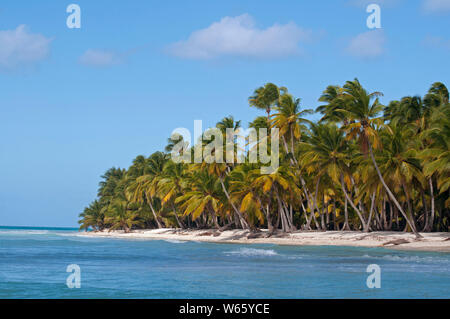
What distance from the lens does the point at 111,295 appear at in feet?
49.8

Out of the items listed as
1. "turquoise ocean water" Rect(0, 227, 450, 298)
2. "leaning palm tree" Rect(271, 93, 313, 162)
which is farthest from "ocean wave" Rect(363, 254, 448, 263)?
"leaning palm tree" Rect(271, 93, 313, 162)

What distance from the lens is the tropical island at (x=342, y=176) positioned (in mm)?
33000

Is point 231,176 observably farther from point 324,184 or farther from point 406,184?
point 406,184

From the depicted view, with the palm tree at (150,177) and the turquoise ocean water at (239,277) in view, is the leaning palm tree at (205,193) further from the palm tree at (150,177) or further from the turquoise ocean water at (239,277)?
the turquoise ocean water at (239,277)

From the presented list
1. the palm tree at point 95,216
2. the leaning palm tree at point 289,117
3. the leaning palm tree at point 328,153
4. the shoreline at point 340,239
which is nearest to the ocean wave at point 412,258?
the shoreline at point 340,239

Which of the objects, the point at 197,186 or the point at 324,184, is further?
the point at 197,186

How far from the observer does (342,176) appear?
38469mm

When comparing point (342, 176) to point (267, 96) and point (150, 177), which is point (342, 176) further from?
point (150, 177)

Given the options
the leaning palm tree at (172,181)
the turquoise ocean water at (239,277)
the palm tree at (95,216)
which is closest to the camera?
the turquoise ocean water at (239,277)

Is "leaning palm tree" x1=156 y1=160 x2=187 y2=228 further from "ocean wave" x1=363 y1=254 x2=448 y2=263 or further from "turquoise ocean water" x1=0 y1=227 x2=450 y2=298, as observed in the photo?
"ocean wave" x1=363 y1=254 x2=448 y2=263

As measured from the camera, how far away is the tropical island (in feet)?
108
